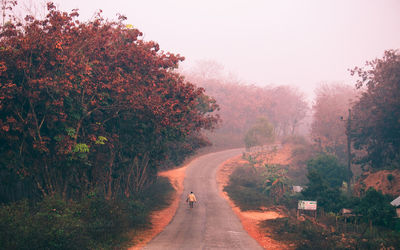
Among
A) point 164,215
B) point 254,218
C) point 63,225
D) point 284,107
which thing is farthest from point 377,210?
point 284,107

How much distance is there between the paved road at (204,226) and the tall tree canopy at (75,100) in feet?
17.2

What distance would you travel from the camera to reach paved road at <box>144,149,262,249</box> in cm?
1638

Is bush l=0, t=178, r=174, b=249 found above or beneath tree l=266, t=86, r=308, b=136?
beneath

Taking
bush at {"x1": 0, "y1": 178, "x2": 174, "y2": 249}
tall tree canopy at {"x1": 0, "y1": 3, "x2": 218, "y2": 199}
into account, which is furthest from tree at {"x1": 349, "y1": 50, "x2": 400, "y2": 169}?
bush at {"x1": 0, "y1": 178, "x2": 174, "y2": 249}

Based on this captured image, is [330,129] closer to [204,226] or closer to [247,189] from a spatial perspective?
[247,189]

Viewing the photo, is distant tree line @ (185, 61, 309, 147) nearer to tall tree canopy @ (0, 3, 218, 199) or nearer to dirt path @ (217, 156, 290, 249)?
dirt path @ (217, 156, 290, 249)

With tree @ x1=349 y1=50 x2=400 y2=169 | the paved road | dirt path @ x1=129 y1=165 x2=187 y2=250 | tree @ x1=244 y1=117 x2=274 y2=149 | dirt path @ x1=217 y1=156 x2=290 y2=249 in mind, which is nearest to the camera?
the paved road

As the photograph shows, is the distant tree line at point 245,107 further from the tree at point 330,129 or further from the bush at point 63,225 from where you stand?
the bush at point 63,225

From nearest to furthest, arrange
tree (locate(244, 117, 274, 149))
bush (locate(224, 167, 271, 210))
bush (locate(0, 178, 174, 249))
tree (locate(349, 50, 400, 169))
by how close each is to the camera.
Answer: bush (locate(0, 178, 174, 249))
bush (locate(224, 167, 271, 210))
tree (locate(349, 50, 400, 169))
tree (locate(244, 117, 274, 149))

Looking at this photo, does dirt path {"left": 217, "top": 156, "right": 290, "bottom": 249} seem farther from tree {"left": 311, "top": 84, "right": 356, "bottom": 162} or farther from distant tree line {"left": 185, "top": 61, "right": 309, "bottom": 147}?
distant tree line {"left": 185, "top": 61, "right": 309, "bottom": 147}

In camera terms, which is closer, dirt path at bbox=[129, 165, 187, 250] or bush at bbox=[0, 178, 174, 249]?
bush at bbox=[0, 178, 174, 249]

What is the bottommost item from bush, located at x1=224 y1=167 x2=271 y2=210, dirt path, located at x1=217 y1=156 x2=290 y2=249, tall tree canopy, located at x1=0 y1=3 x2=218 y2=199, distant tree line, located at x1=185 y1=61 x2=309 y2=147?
dirt path, located at x1=217 y1=156 x2=290 y2=249

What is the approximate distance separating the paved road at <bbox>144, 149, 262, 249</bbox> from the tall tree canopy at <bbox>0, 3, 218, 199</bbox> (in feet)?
17.2

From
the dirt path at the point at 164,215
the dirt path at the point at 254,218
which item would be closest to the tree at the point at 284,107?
the dirt path at the point at 254,218
